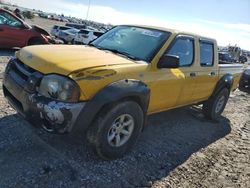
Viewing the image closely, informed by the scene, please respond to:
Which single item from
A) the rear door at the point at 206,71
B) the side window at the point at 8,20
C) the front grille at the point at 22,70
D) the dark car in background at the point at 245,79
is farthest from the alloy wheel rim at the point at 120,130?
the dark car in background at the point at 245,79

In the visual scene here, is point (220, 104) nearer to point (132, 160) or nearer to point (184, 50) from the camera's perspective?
point (184, 50)

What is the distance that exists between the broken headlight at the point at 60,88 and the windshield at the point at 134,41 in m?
1.39

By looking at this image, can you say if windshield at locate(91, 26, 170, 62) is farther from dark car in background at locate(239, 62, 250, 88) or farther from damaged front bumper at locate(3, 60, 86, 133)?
dark car in background at locate(239, 62, 250, 88)

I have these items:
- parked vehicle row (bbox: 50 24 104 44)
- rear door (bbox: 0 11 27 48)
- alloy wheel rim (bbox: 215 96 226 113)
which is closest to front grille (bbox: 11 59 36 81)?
alloy wheel rim (bbox: 215 96 226 113)

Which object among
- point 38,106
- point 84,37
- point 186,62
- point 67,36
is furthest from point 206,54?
point 67,36

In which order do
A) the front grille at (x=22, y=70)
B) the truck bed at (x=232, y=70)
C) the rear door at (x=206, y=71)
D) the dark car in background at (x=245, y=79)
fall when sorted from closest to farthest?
the front grille at (x=22, y=70) → the rear door at (x=206, y=71) → the truck bed at (x=232, y=70) → the dark car in background at (x=245, y=79)

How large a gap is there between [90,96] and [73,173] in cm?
97

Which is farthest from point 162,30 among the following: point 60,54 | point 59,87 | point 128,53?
point 59,87

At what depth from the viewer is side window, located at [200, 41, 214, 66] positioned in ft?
20.6

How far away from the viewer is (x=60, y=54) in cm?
446

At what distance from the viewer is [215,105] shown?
742 cm

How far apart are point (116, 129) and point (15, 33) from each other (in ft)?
31.9

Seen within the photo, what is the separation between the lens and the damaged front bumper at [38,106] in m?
3.79

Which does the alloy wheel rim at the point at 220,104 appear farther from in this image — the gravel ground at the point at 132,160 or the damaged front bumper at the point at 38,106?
the damaged front bumper at the point at 38,106
